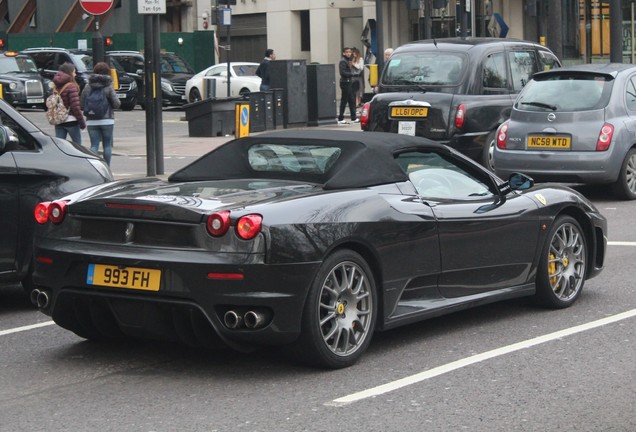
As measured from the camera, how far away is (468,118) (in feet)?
57.0

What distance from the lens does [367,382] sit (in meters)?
6.71

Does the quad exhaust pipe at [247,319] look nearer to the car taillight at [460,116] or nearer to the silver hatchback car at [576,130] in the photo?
the silver hatchback car at [576,130]

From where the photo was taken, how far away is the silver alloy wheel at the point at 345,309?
689cm

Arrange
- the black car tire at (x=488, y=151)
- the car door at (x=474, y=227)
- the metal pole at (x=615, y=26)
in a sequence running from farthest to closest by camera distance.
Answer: the metal pole at (x=615, y=26) → the black car tire at (x=488, y=151) → the car door at (x=474, y=227)

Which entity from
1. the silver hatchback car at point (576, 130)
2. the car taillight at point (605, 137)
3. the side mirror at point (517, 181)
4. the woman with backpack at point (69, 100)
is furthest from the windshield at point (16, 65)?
the side mirror at point (517, 181)

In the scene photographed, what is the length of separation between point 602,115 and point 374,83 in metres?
12.4

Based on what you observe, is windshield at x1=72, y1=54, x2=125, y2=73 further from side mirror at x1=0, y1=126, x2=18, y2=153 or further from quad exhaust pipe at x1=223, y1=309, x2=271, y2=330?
quad exhaust pipe at x1=223, y1=309, x2=271, y2=330

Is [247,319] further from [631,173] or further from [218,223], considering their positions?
Result: [631,173]

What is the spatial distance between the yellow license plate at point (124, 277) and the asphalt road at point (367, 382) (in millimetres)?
491

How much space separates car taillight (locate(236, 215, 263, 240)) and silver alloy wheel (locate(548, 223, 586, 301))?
271 cm

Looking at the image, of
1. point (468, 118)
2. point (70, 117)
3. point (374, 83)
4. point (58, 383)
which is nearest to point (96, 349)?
point (58, 383)

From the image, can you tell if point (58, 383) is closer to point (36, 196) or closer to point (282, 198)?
point (282, 198)

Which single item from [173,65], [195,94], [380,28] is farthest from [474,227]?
[173,65]

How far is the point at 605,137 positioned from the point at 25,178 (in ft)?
26.8
